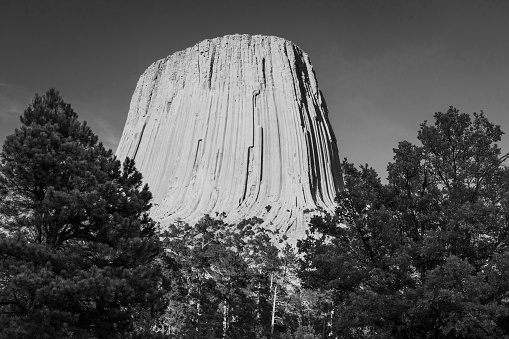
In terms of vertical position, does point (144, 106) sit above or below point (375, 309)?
above

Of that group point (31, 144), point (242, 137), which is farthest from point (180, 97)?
point (31, 144)

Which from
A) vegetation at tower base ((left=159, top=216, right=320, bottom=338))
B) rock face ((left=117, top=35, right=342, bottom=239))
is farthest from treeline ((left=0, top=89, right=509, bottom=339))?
rock face ((left=117, top=35, right=342, bottom=239))

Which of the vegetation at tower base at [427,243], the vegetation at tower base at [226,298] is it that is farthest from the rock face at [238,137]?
the vegetation at tower base at [427,243]

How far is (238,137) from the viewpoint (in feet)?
228

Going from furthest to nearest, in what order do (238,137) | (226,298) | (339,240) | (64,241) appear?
(238,137), (226,298), (64,241), (339,240)

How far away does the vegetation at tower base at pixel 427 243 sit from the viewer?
8.31m

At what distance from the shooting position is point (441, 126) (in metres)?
11.4

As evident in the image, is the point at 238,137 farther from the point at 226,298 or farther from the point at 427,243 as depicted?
the point at 427,243

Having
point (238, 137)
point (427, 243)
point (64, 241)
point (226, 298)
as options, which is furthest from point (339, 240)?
point (238, 137)

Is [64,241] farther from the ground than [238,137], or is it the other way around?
[238,137]

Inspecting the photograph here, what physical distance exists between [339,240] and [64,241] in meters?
7.61

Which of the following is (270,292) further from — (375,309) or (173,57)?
(173,57)

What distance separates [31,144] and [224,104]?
207ft

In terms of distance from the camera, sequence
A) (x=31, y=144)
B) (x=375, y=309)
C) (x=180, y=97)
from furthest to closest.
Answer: (x=180, y=97), (x=31, y=144), (x=375, y=309)
